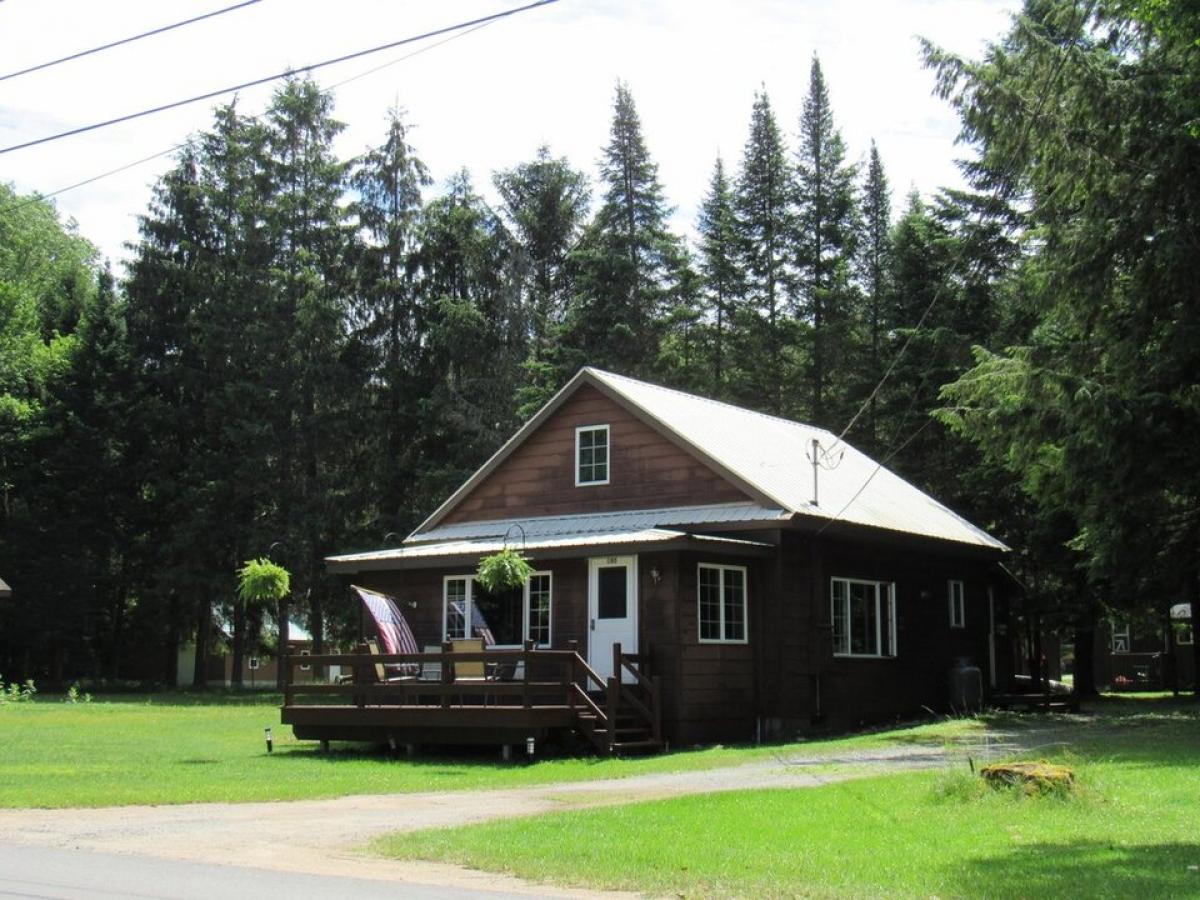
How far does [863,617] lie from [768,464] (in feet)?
10.8

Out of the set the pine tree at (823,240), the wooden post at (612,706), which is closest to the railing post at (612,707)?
the wooden post at (612,706)

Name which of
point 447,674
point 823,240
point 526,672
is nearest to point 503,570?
point 447,674

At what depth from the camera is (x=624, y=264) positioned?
140 ft

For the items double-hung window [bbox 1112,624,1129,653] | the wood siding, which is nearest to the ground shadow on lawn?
the wood siding

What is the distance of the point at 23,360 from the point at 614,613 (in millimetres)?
35212

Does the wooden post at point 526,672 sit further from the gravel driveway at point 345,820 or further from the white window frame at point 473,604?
the gravel driveway at point 345,820

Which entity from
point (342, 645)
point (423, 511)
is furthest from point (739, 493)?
point (342, 645)

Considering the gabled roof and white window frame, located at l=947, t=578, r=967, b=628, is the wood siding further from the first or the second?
white window frame, located at l=947, t=578, r=967, b=628

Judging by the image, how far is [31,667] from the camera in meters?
49.6

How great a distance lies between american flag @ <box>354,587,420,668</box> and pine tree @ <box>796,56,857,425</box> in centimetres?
2635

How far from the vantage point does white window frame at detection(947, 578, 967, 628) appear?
89.8 feet

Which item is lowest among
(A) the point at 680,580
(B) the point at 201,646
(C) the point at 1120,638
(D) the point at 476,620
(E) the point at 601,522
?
(B) the point at 201,646

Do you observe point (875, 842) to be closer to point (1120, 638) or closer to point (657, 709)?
point (657, 709)

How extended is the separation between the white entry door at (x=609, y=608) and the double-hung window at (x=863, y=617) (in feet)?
13.7
